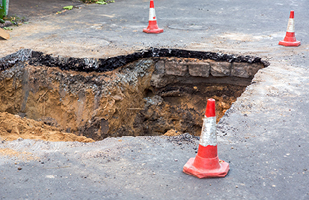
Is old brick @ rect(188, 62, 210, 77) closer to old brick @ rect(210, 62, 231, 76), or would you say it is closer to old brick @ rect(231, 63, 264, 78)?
old brick @ rect(210, 62, 231, 76)

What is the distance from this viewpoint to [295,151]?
118 inches

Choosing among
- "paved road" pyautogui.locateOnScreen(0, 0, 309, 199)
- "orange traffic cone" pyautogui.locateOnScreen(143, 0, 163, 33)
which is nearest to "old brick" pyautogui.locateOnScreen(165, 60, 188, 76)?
"paved road" pyautogui.locateOnScreen(0, 0, 309, 199)

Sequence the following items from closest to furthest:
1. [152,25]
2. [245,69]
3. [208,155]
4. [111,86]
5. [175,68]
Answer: [208,155]
[111,86]
[245,69]
[175,68]
[152,25]

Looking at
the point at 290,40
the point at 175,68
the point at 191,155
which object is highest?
the point at 290,40

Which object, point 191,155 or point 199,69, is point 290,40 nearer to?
point 199,69

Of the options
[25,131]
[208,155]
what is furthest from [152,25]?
[208,155]

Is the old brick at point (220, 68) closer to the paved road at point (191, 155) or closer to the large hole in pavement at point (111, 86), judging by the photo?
the large hole in pavement at point (111, 86)

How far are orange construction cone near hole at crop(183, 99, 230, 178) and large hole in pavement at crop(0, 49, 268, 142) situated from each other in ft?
6.88

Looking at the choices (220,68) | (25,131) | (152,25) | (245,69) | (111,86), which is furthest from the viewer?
(152,25)

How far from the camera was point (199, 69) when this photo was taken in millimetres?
5816

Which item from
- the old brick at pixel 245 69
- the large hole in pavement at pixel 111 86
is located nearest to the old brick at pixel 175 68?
the large hole in pavement at pixel 111 86

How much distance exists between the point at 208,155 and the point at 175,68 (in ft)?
11.2

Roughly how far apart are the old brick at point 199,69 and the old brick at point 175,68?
114 millimetres

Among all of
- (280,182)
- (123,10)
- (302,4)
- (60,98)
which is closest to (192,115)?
(60,98)
